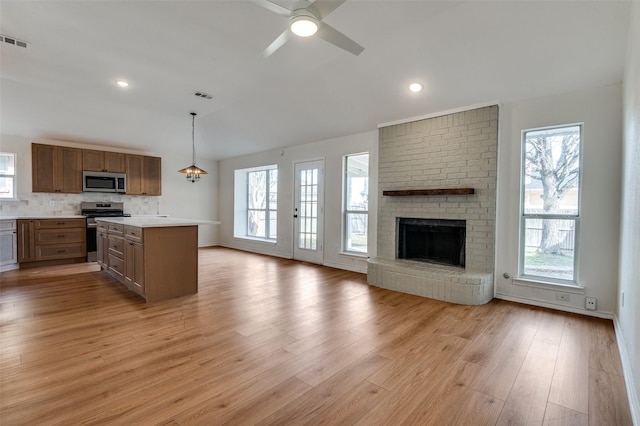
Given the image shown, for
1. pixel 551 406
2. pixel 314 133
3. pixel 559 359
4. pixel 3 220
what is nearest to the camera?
pixel 551 406

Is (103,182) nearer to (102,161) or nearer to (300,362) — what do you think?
(102,161)

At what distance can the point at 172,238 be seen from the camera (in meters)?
3.68

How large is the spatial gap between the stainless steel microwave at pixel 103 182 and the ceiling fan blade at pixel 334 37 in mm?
6186

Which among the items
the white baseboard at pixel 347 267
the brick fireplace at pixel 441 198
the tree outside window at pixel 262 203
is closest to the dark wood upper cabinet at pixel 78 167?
the tree outside window at pixel 262 203

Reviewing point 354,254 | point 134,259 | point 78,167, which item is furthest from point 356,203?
point 78,167

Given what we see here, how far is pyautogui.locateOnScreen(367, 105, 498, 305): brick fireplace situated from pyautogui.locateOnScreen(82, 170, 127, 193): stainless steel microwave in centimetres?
562

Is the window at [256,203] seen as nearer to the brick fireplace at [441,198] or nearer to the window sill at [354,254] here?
the window sill at [354,254]

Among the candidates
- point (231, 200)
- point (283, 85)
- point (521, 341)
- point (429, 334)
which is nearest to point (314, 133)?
point (283, 85)

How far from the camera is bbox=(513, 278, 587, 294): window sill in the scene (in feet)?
10.9

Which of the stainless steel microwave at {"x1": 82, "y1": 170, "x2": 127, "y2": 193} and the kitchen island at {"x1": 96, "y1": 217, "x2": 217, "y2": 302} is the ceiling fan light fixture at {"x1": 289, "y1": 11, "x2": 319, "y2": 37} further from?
the stainless steel microwave at {"x1": 82, "y1": 170, "x2": 127, "y2": 193}

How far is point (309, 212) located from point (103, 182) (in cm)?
443

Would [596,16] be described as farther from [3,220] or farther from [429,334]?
[3,220]

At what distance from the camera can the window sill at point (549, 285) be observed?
3.32 m

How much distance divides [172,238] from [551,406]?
3803 mm
